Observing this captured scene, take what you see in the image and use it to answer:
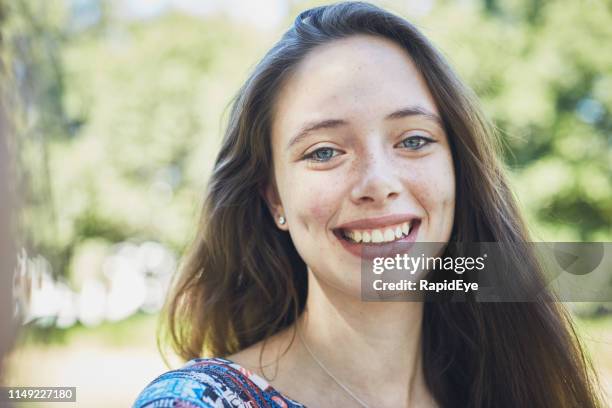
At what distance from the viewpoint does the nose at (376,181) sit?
1.77 m

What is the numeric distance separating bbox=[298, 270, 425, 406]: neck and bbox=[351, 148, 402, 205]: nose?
328mm

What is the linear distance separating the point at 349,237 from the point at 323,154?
0.82 ft

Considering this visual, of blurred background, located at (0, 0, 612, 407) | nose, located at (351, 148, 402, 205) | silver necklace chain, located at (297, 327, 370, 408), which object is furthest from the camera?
blurred background, located at (0, 0, 612, 407)

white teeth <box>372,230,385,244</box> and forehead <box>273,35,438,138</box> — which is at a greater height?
forehead <box>273,35,438,138</box>

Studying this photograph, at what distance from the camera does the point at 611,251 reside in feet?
16.1

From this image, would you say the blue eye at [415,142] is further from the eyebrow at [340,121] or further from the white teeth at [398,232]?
the white teeth at [398,232]

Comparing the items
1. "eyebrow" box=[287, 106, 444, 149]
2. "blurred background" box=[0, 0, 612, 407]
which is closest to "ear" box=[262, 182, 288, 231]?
"eyebrow" box=[287, 106, 444, 149]

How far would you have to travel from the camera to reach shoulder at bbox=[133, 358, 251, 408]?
1543 millimetres

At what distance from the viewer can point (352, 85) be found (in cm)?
185

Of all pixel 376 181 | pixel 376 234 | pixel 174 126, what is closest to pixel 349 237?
pixel 376 234

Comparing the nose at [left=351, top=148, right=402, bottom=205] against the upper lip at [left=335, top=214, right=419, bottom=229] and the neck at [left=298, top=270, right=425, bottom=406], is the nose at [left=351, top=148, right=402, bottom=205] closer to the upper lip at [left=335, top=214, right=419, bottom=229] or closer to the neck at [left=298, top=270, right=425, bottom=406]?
the upper lip at [left=335, top=214, right=419, bottom=229]

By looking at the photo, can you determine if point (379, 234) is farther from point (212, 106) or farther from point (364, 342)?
point (212, 106)

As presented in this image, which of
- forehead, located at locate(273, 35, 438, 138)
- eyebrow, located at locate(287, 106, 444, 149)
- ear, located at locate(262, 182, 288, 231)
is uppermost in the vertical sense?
forehead, located at locate(273, 35, 438, 138)

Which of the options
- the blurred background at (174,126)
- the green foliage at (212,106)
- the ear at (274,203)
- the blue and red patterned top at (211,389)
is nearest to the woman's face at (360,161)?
the ear at (274,203)
